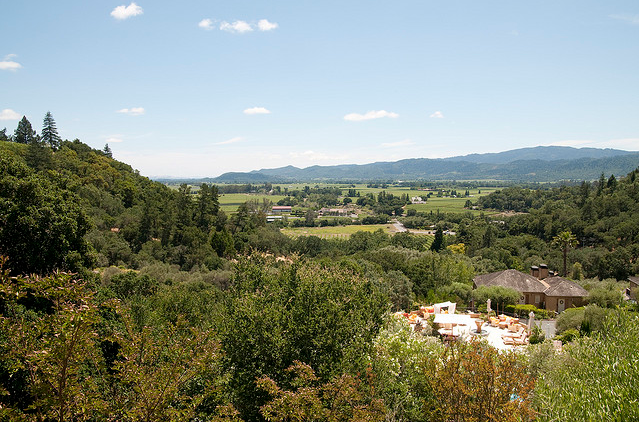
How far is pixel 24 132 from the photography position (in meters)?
69.6

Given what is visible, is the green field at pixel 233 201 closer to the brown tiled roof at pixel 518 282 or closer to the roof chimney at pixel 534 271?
the roof chimney at pixel 534 271

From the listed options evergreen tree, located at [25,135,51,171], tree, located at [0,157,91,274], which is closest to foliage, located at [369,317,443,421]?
tree, located at [0,157,91,274]

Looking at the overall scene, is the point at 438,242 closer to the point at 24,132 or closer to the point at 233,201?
the point at 24,132

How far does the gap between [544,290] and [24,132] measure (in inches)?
3260

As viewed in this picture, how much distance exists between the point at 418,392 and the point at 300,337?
3.54 meters

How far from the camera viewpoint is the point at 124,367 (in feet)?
18.8

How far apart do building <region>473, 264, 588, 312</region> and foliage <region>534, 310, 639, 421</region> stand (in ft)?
60.5

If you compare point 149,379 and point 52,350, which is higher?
point 52,350

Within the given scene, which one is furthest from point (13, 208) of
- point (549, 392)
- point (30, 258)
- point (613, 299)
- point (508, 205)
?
point (508, 205)

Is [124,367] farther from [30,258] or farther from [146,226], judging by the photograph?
[146,226]

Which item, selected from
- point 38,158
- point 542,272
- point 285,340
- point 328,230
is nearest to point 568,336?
point 285,340

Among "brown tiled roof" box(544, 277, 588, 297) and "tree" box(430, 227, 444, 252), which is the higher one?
"brown tiled roof" box(544, 277, 588, 297)

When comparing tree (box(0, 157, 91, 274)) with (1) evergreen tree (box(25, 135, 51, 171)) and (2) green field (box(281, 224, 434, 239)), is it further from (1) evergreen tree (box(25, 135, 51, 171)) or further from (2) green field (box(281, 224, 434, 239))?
(2) green field (box(281, 224, 434, 239))

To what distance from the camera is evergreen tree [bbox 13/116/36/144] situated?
68750 millimetres
